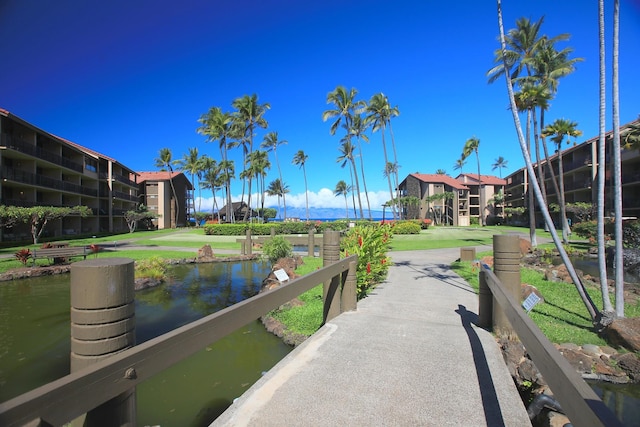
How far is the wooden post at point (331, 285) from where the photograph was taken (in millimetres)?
4828

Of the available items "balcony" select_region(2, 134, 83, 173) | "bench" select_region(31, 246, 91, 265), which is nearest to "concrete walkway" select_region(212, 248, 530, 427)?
Answer: "bench" select_region(31, 246, 91, 265)

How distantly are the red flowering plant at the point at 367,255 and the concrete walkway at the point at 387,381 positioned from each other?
2.09 metres

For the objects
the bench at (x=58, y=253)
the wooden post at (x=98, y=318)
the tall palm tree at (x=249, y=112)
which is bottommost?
the bench at (x=58, y=253)

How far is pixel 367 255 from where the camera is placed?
7.66 meters

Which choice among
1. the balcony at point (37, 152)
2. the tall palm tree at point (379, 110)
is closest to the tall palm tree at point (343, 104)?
the tall palm tree at point (379, 110)

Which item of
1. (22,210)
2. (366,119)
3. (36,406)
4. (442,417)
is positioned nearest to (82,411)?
(36,406)

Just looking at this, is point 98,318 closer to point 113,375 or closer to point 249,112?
point 113,375

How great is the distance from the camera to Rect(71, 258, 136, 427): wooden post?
1.46 m

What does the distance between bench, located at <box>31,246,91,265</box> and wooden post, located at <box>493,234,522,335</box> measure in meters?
15.9

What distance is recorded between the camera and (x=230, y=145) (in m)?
47.7

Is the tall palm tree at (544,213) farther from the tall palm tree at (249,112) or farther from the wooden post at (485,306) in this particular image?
the tall palm tree at (249,112)

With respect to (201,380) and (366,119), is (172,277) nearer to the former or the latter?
(201,380)

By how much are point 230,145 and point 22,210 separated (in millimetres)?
29876

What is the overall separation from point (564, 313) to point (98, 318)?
7.49 meters
